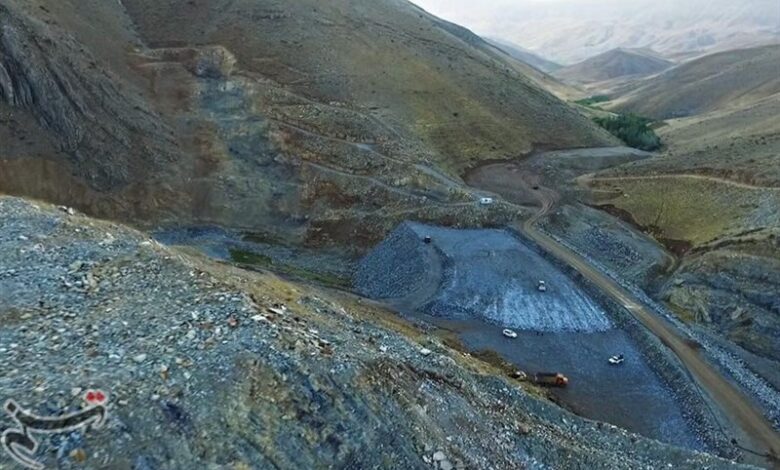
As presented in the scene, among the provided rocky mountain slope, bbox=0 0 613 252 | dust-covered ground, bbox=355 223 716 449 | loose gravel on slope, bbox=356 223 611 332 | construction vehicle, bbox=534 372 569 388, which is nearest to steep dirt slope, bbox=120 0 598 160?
rocky mountain slope, bbox=0 0 613 252

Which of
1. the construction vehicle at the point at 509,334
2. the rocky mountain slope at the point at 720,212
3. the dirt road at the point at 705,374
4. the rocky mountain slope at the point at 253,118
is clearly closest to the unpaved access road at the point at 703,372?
the dirt road at the point at 705,374

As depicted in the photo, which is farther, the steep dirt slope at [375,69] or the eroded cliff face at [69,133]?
the steep dirt slope at [375,69]

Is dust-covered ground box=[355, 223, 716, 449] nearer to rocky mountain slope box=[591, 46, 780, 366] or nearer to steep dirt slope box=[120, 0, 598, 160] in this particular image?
rocky mountain slope box=[591, 46, 780, 366]

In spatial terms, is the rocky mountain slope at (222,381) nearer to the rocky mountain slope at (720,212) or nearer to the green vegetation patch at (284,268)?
the rocky mountain slope at (720,212)

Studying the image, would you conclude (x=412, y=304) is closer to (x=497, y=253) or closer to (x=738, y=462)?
(x=497, y=253)

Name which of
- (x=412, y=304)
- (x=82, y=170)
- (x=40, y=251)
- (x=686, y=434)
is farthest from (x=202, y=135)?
(x=686, y=434)

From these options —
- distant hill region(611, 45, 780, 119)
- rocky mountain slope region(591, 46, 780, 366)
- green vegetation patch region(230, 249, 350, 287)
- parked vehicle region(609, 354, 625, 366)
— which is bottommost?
green vegetation patch region(230, 249, 350, 287)
